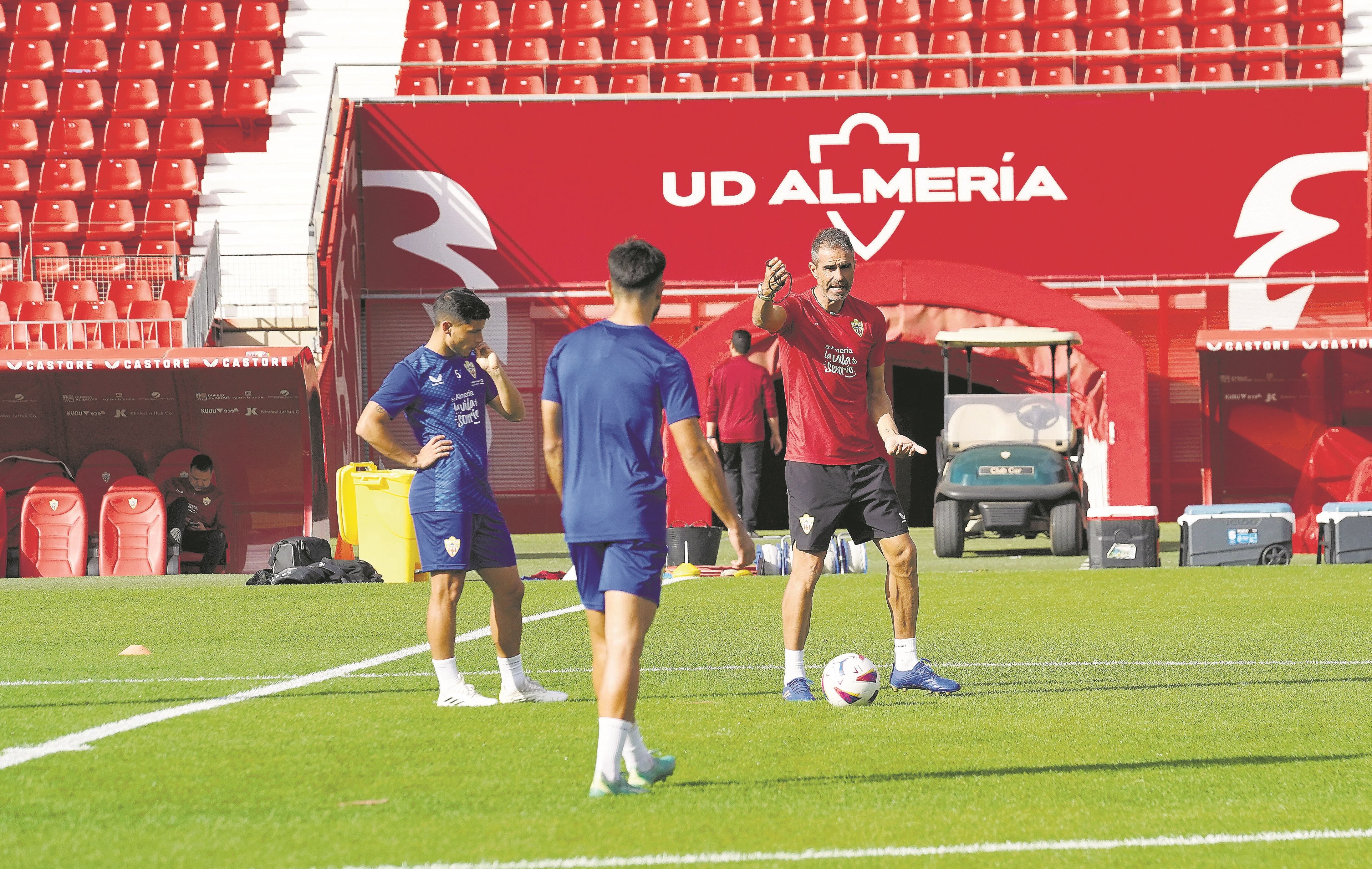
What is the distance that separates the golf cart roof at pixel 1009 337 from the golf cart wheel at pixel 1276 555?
346 cm

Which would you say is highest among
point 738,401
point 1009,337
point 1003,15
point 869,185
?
point 1003,15

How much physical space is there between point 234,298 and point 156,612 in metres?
9.12

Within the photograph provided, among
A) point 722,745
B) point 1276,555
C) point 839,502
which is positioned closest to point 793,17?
point 1276,555

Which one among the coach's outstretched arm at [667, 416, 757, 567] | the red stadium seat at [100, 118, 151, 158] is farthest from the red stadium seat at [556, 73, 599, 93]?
the coach's outstretched arm at [667, 416, 757, 567]

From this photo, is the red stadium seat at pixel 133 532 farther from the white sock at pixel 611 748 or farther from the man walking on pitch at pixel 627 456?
the white sock at pixel 611 748

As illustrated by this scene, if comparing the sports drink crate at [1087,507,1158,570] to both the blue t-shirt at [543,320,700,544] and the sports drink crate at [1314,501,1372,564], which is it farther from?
the blue t-shirt at [543,320,700,544]

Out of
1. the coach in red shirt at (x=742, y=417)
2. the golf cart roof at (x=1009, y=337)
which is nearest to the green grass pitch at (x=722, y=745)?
the coach in red shirt at (x=742, y=417)

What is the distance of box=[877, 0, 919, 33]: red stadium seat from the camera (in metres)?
23.3

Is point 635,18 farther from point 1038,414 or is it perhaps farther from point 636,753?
point 636,753

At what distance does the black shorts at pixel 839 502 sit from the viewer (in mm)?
6848

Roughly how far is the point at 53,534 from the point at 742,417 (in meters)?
6.66

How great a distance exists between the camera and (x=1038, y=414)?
52.8 ft

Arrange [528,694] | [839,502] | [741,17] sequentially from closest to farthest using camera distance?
[528,694], [839,502], [741,17]

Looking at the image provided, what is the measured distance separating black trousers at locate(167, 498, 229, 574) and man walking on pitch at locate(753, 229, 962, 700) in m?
9.82
